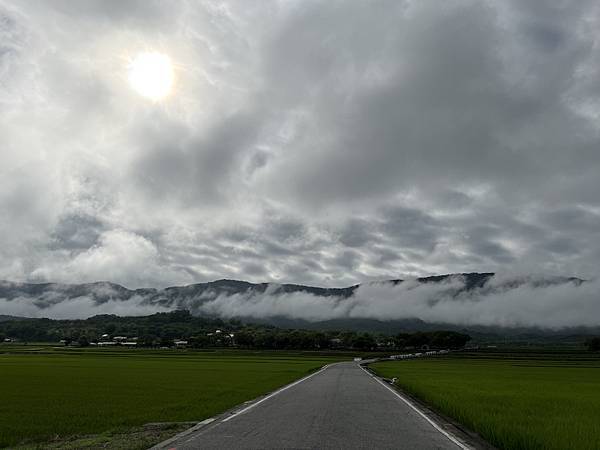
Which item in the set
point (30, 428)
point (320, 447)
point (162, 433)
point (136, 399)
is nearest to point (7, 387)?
point (136, 399)

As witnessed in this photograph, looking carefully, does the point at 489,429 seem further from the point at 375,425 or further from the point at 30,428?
the point at 30,428

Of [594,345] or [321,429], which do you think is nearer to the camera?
[321,429]

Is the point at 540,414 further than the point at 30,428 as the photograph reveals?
Yes

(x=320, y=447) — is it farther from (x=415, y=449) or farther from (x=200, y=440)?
(x=200, y=440)

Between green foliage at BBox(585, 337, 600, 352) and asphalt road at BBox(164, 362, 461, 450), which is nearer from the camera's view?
asphalt road at BBox(164, 362, 461, 450)

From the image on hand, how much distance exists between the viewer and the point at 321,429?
1387 cm

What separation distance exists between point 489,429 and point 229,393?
58.2 ft

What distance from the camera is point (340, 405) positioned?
2059 centimetres

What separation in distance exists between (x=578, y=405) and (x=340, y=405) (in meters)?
12.1

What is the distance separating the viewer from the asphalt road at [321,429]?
11.8 meters

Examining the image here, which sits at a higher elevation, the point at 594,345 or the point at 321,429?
the point at 321,429

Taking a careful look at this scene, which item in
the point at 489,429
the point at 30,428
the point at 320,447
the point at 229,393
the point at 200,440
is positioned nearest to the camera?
the point at 320,447

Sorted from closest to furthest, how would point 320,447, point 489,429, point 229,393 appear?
point 320,447
point 489,429
point 229,393

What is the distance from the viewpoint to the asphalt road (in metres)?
11.8
